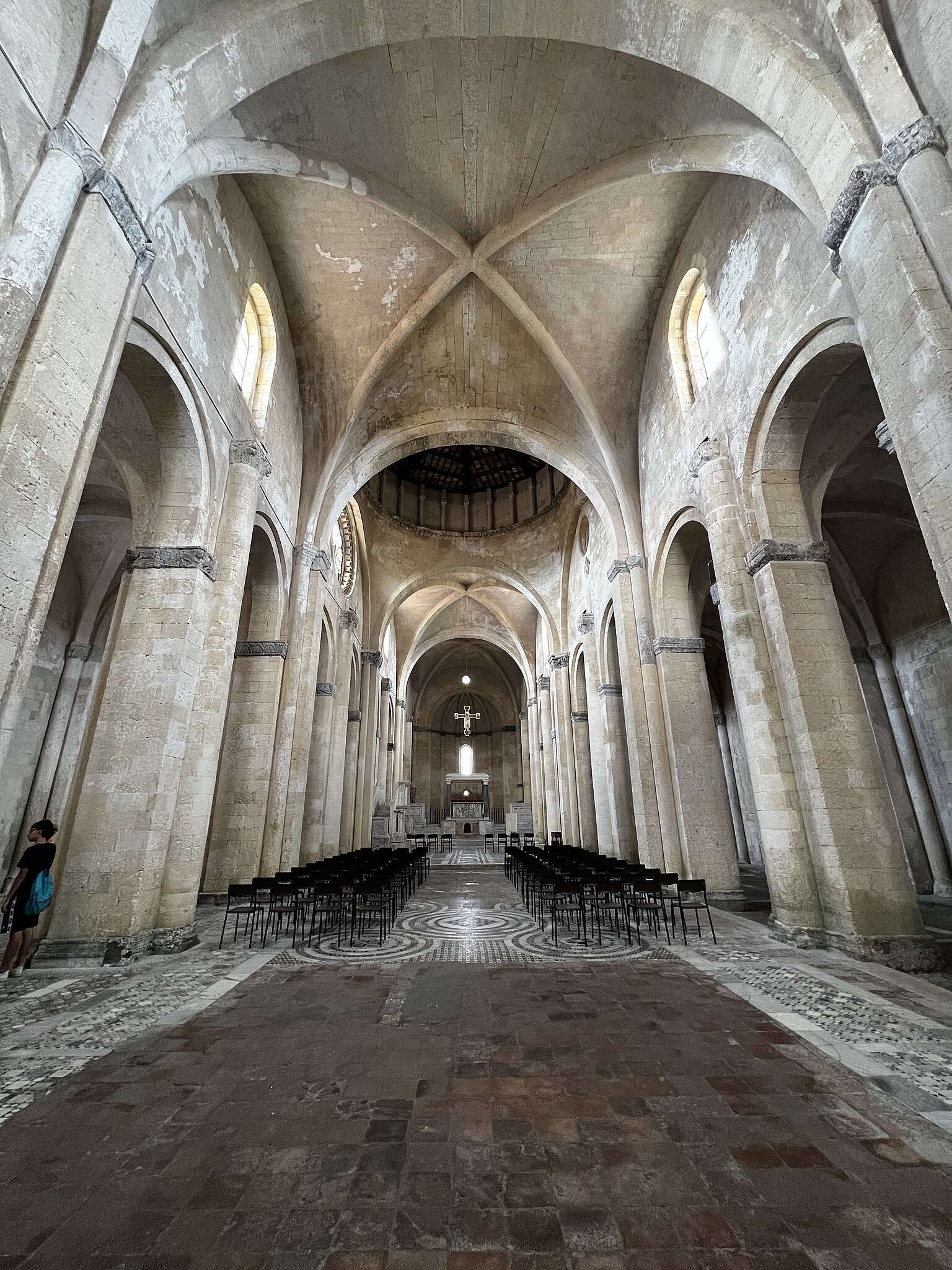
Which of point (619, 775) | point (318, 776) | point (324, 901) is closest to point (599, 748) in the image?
point (619, 775)

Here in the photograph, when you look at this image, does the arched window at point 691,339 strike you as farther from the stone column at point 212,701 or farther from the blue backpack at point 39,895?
the blue backpack at point 39,895

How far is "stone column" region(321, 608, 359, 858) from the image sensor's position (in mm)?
14859

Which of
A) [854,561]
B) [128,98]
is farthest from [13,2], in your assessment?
[854,561]

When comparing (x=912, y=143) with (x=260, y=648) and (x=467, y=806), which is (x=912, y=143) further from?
(x=467, y=806)

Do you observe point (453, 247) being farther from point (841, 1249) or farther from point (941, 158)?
point (841, 1249)

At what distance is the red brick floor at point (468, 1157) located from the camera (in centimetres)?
200

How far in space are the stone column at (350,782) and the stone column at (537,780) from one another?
10.1 metres

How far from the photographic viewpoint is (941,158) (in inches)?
179

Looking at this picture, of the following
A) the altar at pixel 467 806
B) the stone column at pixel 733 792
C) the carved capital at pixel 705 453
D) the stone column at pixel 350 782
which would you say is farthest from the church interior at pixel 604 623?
the altar at pixel 467 806

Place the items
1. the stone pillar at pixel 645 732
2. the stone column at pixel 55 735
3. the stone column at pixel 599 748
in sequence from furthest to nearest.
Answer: the stone column at pixel 599 748
the stone column at pixel 55 735
the stone pillar at pixel 645 732

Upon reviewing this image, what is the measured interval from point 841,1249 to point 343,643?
1679cm

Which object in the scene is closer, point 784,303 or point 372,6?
point 372,6

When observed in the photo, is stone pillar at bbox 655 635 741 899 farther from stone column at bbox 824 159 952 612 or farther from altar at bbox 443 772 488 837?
altar at bbox 443 772 488 837

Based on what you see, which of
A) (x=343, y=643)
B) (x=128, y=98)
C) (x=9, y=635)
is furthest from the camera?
(x=343, y=643)
